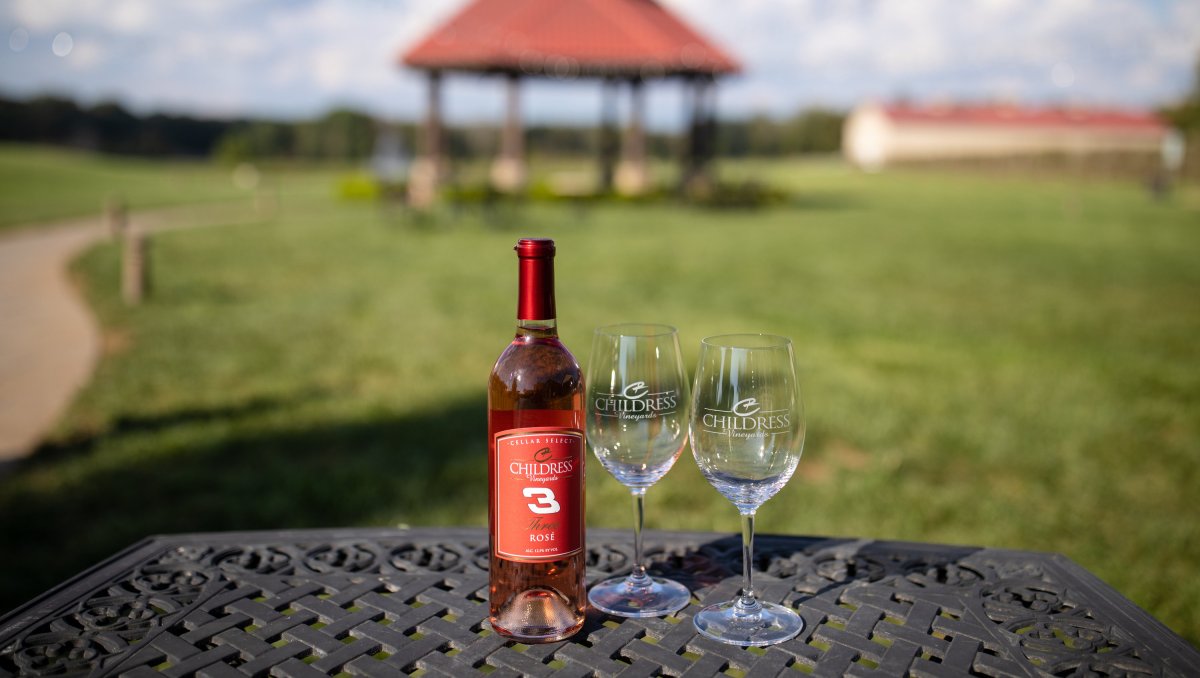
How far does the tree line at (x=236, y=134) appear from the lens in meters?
42.5

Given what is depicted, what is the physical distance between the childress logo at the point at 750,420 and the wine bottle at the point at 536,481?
21 centimetres

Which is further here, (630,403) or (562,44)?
(562,44)

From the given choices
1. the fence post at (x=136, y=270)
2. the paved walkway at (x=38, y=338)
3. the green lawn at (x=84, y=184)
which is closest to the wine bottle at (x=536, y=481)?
the paved walkway at (x=38, y=338)

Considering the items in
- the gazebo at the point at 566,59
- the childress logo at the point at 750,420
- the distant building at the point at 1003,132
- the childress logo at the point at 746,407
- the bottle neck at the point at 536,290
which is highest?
the distant building at the point at 1003,132

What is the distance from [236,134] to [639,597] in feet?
171

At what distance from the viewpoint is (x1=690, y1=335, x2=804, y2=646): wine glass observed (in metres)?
1.23

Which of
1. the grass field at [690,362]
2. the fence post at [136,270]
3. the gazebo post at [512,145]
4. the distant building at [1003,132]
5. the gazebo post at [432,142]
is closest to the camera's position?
the grass field at [690,362]

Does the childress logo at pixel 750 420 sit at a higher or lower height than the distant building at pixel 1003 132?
lower

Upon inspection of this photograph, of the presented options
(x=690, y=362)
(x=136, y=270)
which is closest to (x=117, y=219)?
(x=136, y=270)

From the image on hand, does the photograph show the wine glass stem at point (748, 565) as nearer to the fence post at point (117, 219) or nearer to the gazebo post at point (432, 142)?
the fence post at point (117, 219)

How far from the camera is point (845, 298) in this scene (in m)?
9.52

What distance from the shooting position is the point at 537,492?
4.08 feet

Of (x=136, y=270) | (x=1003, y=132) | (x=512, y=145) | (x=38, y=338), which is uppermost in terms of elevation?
(x=1003, y=132)

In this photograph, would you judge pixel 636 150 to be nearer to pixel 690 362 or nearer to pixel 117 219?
pixel 117 219
